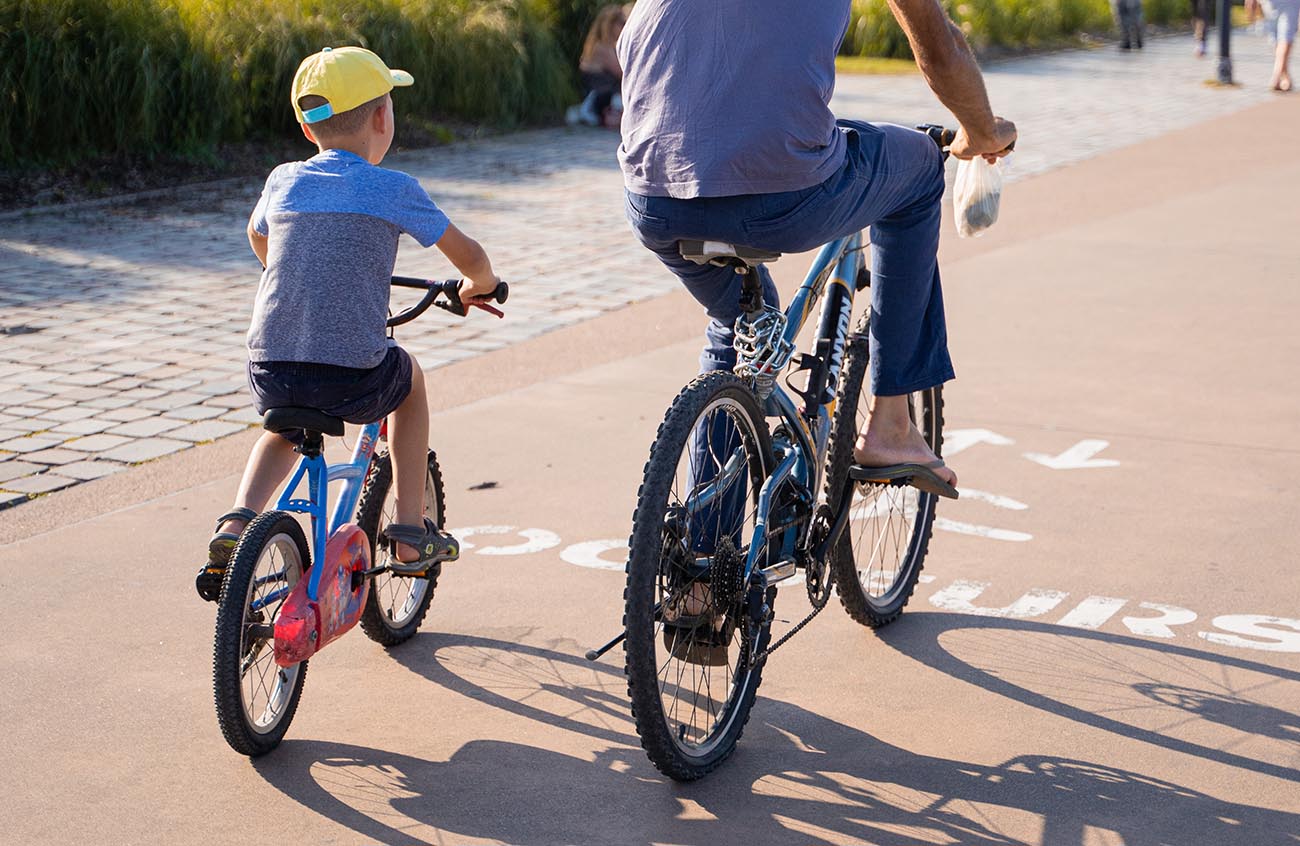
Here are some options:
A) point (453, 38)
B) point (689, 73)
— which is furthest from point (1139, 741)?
point (453, 38)

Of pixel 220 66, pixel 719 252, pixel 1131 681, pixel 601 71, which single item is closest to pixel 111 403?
pixel 719 252

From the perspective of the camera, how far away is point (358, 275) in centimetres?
379

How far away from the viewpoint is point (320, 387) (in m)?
3.81

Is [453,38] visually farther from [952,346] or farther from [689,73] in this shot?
[689,73]

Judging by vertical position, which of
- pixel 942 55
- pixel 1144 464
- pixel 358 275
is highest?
pixel 942 55

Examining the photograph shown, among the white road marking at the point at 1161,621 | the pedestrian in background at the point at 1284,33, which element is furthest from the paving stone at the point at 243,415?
the pedestrian in background at the point at 1284,33

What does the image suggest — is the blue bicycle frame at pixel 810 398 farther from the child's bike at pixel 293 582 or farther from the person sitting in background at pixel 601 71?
the person sitting in background at pixel 601 71

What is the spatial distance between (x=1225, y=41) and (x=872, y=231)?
16.5m

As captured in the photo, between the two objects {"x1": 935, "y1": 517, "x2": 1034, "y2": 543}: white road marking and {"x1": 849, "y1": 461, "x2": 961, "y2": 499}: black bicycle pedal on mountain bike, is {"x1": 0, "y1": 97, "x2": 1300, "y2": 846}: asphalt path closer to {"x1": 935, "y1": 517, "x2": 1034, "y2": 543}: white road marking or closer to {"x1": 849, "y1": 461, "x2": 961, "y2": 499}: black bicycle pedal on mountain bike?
{"x1": 935, "y1": 517, "x2": 1034, "y2": 543}: white road marking

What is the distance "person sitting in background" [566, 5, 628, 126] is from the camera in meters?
15.7

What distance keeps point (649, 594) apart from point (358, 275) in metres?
1.01

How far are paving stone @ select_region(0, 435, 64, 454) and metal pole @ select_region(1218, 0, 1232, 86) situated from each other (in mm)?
15446

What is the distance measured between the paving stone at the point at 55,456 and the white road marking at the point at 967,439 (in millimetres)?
3160

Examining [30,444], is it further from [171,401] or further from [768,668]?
[768,668]
